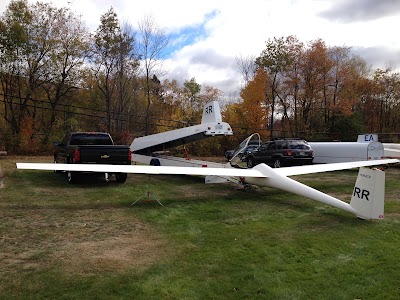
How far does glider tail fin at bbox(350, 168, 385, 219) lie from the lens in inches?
235

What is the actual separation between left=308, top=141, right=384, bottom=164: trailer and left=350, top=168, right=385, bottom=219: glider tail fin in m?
9.97

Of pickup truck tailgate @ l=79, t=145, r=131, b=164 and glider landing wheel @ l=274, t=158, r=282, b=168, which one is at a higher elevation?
pickup truck tailgate @ l=79, t=145, r=131, b=164

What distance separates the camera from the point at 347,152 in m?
16.2

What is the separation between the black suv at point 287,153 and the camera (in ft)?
52.5

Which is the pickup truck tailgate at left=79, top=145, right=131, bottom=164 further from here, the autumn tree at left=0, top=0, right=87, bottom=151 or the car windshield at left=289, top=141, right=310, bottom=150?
the autumn tree at left=0, top=0, right=87, bottom=151

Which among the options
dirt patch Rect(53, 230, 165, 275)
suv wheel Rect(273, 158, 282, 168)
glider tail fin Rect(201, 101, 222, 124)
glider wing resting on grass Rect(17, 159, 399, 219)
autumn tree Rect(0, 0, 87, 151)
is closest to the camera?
dirt patch Rect(53, 230, 165, 275)

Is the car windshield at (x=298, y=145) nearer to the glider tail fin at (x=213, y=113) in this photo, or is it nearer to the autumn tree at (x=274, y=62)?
the glider tail fin at (x=213, y=113)

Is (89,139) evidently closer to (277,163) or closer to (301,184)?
(301,184)

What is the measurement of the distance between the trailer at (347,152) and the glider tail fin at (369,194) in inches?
393

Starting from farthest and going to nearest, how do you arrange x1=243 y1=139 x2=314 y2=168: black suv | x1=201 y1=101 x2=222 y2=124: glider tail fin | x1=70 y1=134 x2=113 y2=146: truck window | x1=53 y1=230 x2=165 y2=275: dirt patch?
x1=243 y1=139 x2=314 y2=168: black suv, x1=70 y1=134 x2=113 y2=146: truck window, x1=201 y1=101 x2=222 y2=124: glider tail fin, x1=53 y1=230 x2=165 y2=275: dirt patch

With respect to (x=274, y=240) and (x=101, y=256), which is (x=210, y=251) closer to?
(x=274, y=240)

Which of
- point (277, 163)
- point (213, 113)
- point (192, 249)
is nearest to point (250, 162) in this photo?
point (277, 163)

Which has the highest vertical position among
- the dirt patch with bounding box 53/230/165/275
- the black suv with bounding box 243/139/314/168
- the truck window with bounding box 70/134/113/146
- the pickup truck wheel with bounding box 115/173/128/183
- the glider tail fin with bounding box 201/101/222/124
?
the glider tail fin with bounding box 201/101/222/124

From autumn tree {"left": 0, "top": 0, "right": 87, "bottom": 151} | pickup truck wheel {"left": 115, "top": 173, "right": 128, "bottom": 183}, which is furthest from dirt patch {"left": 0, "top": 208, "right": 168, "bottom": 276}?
autumn tree {"left": 0, "top": 0, "right": 87, "bottom": 151}
